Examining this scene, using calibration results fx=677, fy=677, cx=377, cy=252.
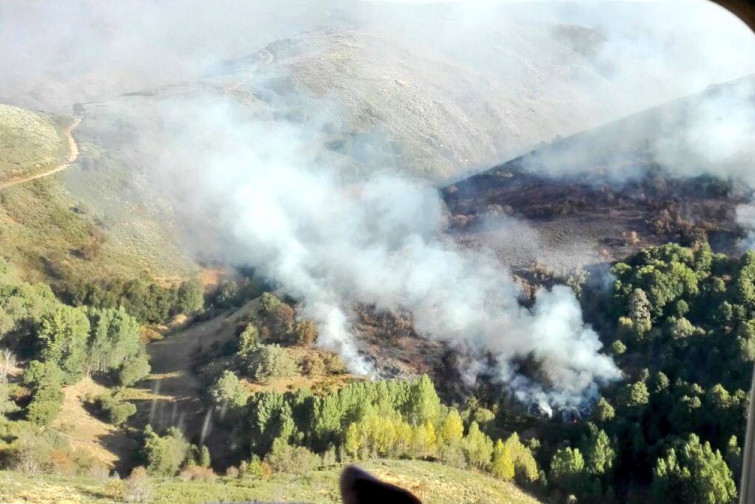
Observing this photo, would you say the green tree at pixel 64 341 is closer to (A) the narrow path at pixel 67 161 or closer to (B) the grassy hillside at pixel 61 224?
(B) the grassy hillside at pixel 61 224

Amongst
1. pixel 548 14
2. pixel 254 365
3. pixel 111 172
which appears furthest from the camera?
pixel 548 14

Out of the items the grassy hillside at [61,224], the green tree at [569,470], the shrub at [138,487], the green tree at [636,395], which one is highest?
the grassy hillside at [61,224]

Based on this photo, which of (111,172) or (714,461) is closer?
(714,461)

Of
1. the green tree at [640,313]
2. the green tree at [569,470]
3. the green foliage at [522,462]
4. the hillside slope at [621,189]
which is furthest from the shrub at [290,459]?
the green tree at [640,313]

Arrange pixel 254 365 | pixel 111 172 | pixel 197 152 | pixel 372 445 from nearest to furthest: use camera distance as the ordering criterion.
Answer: pixel 372 445, pixel 254 365, pixel 111 172, pixel 197 152

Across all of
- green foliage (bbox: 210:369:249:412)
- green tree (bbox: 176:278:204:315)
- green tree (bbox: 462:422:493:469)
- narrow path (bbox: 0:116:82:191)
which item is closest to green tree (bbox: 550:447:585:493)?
green tree (bbox: 462:422:493:469)

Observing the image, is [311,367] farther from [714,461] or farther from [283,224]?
[714,461]

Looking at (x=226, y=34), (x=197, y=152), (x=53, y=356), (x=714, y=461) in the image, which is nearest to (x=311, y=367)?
(x=53, y=356)
